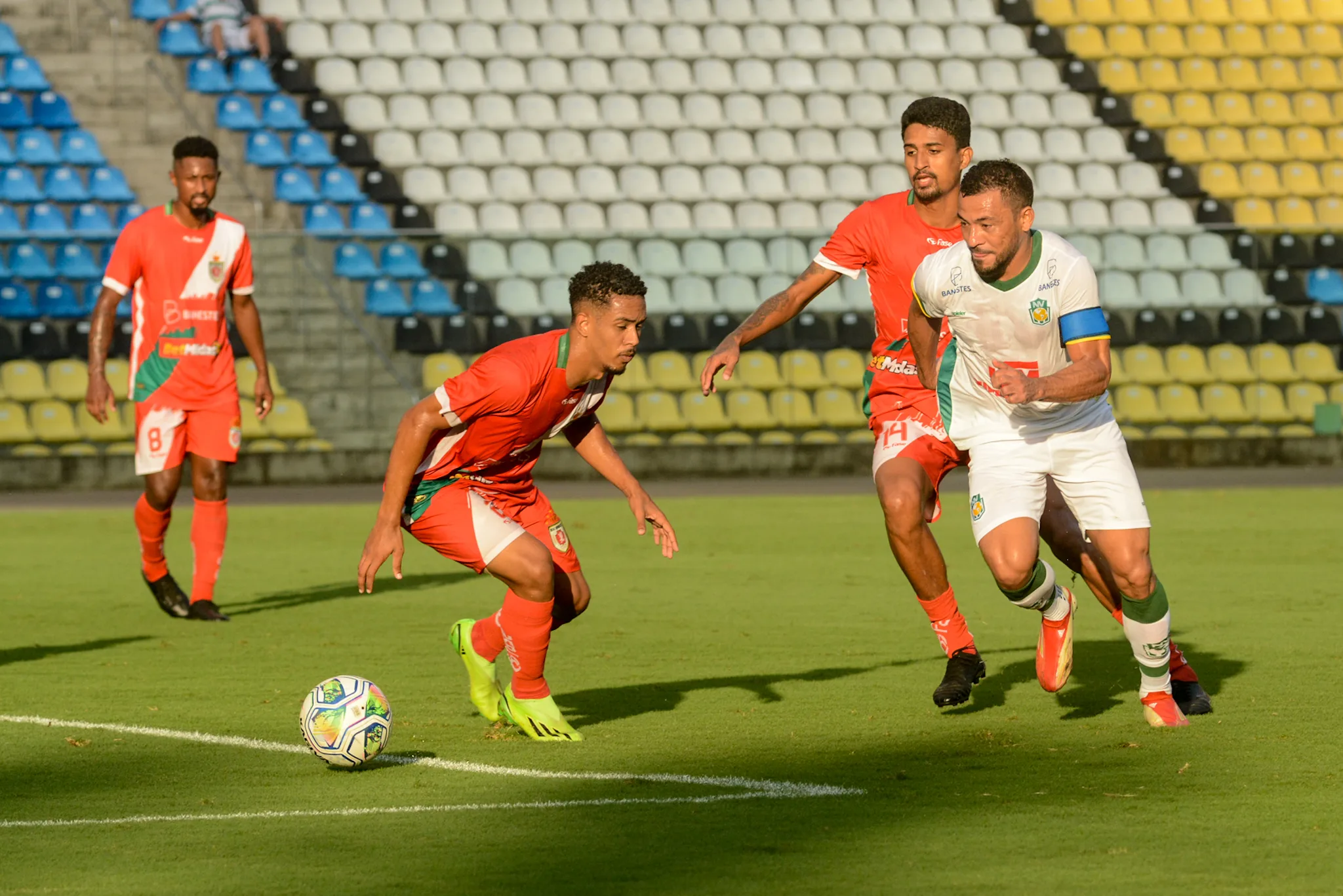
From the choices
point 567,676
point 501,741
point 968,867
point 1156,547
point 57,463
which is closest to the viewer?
point 968,867

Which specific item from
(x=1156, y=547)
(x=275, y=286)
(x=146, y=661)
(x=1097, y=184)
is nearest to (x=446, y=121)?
(x=275, y=286)

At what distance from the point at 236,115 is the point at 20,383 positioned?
17.5ft

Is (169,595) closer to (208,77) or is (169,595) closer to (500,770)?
(500,770)

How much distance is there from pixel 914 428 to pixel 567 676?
1843 mm

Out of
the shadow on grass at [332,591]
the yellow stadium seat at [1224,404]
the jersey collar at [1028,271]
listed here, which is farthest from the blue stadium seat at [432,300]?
the jersey collar at [1028,271]

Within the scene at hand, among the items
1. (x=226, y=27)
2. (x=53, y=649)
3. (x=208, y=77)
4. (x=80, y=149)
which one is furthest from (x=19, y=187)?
(x=53, y=649)

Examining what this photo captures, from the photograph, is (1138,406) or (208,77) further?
(208,77)

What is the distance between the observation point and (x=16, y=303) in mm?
18422

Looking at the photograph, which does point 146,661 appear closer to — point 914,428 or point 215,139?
point 914,428

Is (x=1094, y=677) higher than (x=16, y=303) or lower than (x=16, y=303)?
lower

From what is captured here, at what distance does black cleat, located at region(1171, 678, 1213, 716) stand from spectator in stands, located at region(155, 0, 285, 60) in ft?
61.8

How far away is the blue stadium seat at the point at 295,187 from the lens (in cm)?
2131

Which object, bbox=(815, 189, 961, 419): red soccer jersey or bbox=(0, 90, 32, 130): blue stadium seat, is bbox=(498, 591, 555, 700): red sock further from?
bbox=(0, 90, 32, 130): blue stadium seat

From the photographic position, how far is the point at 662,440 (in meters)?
19.2
